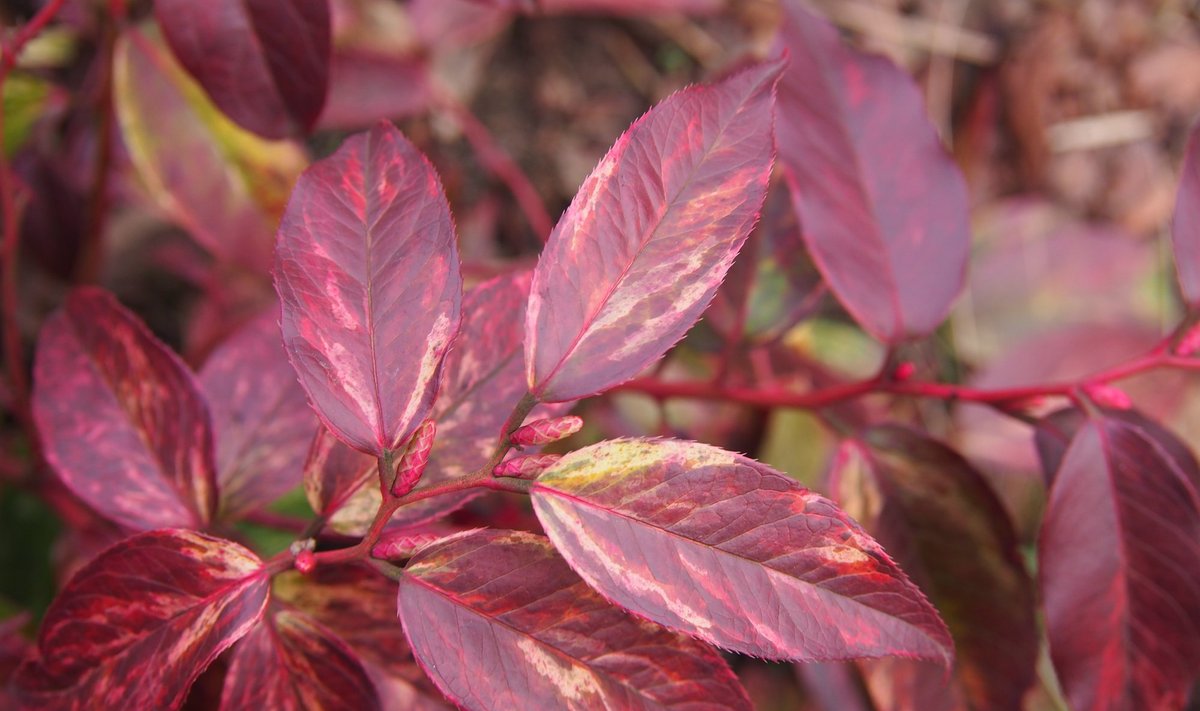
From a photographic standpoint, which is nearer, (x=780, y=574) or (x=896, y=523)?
(x=780, y=574)

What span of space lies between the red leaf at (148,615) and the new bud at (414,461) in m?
0.10

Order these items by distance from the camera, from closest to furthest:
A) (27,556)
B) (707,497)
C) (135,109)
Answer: (707,497)
(135,109)
(27,556)

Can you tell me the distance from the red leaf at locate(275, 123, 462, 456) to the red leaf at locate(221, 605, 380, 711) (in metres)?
0.14

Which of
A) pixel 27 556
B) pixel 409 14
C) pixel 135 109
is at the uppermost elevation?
pixel 409 14

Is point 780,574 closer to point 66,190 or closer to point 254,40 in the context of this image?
point 254,40

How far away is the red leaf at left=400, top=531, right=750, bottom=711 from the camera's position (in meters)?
0.46

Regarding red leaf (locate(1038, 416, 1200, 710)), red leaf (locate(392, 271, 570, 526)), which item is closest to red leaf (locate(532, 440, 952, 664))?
red leaf (locate(392, 271, 570, 526))

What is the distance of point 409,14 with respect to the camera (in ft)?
3.98

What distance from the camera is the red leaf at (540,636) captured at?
460mm

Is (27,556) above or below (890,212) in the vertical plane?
below

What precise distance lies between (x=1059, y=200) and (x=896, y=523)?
125 centimetres

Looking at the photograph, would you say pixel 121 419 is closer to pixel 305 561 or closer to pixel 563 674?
pixel 305 561

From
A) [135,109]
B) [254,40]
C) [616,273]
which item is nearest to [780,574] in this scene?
[616,273]

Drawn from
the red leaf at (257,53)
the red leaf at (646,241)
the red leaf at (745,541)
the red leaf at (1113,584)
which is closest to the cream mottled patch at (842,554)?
the red leaf at (745,541)
